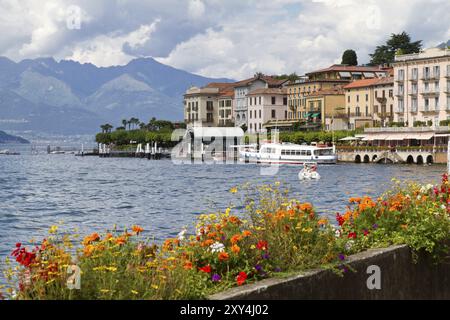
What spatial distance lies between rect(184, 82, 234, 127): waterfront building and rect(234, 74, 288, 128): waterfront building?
5.57 meters

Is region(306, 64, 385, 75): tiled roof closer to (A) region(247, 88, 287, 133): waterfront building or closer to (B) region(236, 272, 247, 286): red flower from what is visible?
(A) region(247, 88, 287, 133): waterfront building

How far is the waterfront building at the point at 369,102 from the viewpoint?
124 metres

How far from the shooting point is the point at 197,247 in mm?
8016

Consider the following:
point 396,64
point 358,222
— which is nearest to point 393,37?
point 396,64

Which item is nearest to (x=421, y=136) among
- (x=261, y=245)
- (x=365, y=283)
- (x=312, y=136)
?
(x=312, y=136)

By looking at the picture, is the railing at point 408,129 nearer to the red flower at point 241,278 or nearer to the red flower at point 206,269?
the red flower at point 206,269

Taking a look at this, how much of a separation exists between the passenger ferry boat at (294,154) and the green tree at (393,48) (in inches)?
1848

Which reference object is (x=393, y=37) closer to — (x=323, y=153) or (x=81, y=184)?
(x=323, y=153)

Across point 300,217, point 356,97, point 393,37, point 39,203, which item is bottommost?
point 39,203

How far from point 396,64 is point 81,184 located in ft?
213

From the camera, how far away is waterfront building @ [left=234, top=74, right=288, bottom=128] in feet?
534

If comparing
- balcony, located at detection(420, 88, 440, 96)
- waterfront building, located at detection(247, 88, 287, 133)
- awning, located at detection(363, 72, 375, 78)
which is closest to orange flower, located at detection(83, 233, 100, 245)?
balcony, located at detection(420, 88, 440, 96)

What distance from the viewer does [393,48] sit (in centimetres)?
15788

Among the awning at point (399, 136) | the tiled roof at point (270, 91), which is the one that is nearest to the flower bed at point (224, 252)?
the awning at point (399, 136)
